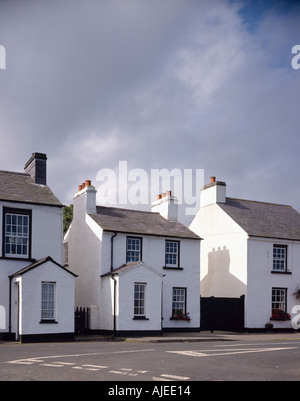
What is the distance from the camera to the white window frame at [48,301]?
24484 mm

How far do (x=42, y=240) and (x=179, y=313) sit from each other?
30.5ft

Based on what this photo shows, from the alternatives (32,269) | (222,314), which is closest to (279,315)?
(222,314)

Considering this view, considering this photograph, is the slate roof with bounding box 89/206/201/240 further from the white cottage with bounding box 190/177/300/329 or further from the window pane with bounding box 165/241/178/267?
the white cottage with bounding box 190/177/300/329

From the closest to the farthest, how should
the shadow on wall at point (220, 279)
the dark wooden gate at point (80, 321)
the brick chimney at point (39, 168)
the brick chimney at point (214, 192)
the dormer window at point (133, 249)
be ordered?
the dark wooden gate at point (80, 321), the brick chimney at point (39, 168), the dormer window at point (133, 249), the shadow on wall at point (220, 279), the brick chimney at point (214, 192)

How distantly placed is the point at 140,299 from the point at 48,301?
513cm

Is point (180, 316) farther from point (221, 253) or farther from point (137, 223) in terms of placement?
point (221, 253)

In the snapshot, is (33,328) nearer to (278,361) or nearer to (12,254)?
(12,254)

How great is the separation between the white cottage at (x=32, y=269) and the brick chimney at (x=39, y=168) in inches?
38.5

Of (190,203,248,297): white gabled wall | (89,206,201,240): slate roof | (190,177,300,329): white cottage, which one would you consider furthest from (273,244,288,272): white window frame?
(89,206,201,240): slate roof

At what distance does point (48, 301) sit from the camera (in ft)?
81.0

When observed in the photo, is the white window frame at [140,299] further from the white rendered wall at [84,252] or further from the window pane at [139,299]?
the white rendered wall at [84,252]

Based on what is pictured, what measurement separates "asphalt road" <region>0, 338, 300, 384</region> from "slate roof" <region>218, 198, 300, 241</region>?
15961mm

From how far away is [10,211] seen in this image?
25469mm

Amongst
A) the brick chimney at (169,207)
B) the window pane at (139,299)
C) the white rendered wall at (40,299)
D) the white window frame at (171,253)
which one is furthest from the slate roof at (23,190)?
the brick chimney at (169,207)
